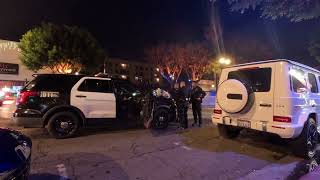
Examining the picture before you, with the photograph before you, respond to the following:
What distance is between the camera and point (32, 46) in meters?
31.0

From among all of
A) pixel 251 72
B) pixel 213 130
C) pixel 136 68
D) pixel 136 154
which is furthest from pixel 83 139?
pixel 136 68

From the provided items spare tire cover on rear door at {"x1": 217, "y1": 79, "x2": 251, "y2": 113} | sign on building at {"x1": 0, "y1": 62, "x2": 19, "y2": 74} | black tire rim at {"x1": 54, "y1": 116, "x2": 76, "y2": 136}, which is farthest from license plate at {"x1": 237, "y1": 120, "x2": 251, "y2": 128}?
sign on building at {"x1": 0, "y1": 62, "x2": 19, "y2": 74}

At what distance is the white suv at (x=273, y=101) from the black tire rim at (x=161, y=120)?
2742 millimetres

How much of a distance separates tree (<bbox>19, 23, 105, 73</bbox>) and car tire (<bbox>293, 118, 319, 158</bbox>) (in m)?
26.8

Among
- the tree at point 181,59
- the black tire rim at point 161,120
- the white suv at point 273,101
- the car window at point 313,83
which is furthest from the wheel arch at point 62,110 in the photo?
the tree at point 181,59

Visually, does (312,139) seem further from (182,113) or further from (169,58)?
(169,58)

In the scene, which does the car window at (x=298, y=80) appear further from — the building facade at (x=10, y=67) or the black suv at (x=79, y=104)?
the building facade at (x=10, y=67)

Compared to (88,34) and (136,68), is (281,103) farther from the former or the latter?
(136,68)

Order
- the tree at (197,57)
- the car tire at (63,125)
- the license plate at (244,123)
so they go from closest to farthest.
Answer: the license plate at (244,123) → the car tire at (63,125) → the tree at (197,57)

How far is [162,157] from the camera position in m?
7.00

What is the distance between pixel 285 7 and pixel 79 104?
282 inches

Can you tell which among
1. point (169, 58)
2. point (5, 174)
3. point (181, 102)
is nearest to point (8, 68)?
point (169, 58)

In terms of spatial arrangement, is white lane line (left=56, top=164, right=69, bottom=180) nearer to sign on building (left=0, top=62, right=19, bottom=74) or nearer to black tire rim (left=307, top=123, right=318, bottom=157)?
black tire rim (left=307, top=123, right=318, bottom=157)

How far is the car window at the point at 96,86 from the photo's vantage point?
31.5 feet
